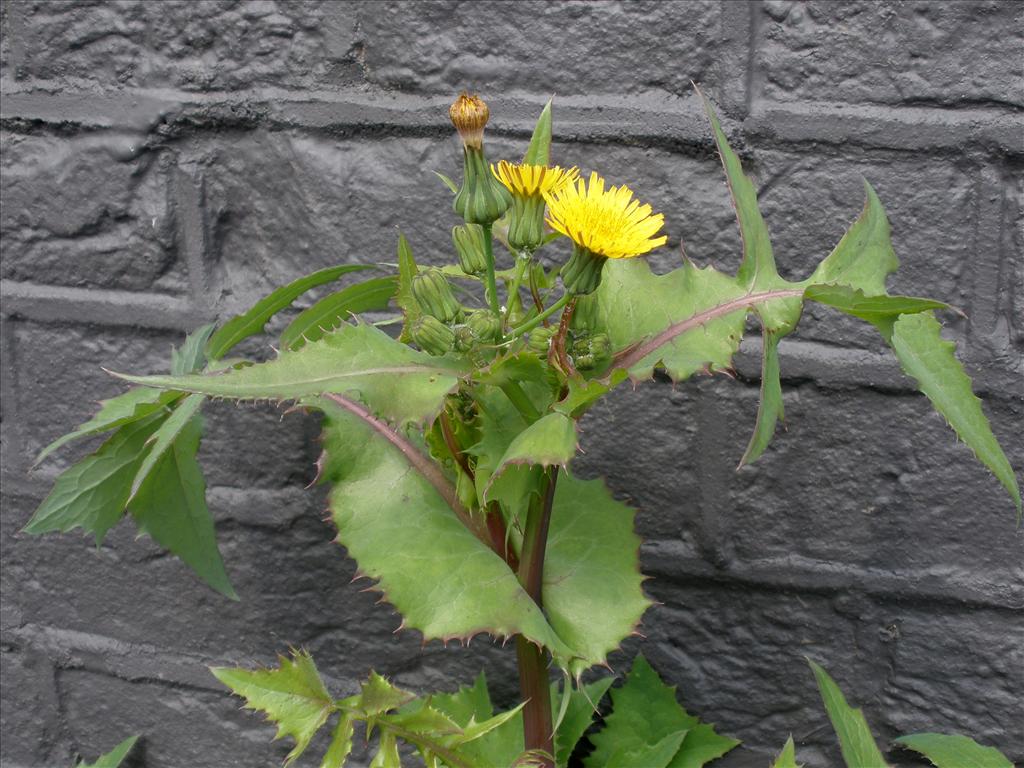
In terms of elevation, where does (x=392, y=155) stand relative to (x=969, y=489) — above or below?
above

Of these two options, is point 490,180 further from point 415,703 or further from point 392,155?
point 415,703

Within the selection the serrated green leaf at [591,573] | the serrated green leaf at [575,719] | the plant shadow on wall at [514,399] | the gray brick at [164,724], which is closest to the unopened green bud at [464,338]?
the plant shadow on wall at [514,399]

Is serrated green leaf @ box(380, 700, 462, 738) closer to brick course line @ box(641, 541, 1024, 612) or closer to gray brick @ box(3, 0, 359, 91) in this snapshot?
brick course line @ box(641, 541, 1024, 612)

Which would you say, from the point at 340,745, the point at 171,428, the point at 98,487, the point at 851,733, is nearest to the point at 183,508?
the point at 98,487

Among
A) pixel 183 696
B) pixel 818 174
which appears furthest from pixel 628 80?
pixel 183 696

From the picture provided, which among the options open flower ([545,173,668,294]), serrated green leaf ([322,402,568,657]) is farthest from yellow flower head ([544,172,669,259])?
serrated green leaf ([322,402,568,657])

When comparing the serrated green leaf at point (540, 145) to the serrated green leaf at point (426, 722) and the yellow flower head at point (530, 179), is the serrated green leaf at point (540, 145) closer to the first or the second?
the yellow flower head at point (530, 179)
